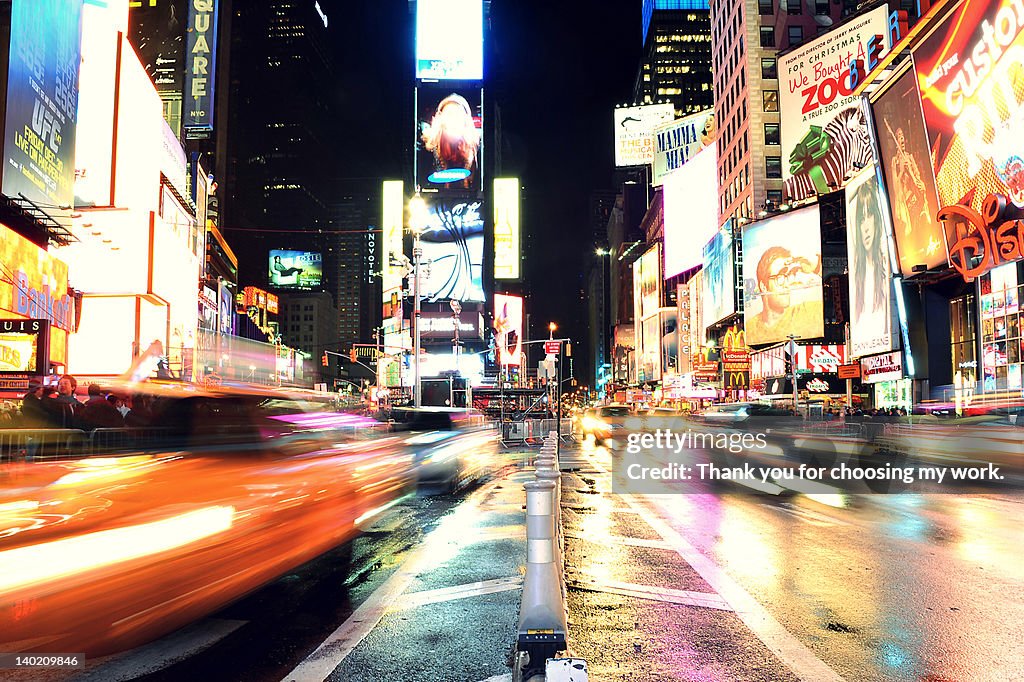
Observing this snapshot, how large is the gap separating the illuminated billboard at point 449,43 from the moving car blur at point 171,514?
111 m

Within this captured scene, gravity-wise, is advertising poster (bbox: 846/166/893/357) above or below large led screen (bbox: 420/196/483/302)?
below

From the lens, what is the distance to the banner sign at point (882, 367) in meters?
42.7

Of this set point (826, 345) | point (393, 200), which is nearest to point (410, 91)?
point (393, 200)

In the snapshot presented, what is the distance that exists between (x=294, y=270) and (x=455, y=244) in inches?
1511

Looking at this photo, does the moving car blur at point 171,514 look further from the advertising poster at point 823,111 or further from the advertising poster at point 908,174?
the advertising poster at point 823,111

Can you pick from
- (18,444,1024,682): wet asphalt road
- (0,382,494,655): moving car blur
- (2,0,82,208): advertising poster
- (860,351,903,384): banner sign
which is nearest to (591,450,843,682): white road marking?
(18,444,1024,682): wet asphalt road

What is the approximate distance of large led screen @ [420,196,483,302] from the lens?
111375 millimetres

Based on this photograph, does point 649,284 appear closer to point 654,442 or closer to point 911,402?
point 911,402

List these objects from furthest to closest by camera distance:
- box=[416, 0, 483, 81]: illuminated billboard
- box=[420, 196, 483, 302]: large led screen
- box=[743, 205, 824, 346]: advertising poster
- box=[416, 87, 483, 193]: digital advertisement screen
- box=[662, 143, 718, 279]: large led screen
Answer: box=[416, 87, 483, 193]: digital advertisement screen < box=[416, 0, 483, 81]: illuminated billboard < box=[420, 196, 483, 302]: large led screen < box=[662, 143, 718, 279]: large led screen < box=[743, 205, 824, 346]: advertising poster

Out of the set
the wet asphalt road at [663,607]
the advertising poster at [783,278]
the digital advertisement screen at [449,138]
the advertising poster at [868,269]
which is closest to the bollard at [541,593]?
the wet asphalt road at [663,607]

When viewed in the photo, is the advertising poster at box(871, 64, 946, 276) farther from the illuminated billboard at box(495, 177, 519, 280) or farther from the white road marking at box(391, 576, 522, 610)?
the illuminated billboard at box(495, 177, 519, 280)

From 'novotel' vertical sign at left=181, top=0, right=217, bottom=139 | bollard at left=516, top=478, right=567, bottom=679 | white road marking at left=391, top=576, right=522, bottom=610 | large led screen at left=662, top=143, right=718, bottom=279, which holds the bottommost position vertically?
white road marking at left=391, top=576, right=522, bottom=610

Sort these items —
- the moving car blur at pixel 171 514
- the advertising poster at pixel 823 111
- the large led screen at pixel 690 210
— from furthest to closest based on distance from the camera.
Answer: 1. the large led screen at pixel 690 210
2. the advertising poster at pixel 823 111
3. the moving car blur at pixel 171 514

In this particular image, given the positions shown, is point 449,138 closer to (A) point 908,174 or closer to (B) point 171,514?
(A) point 908,174
